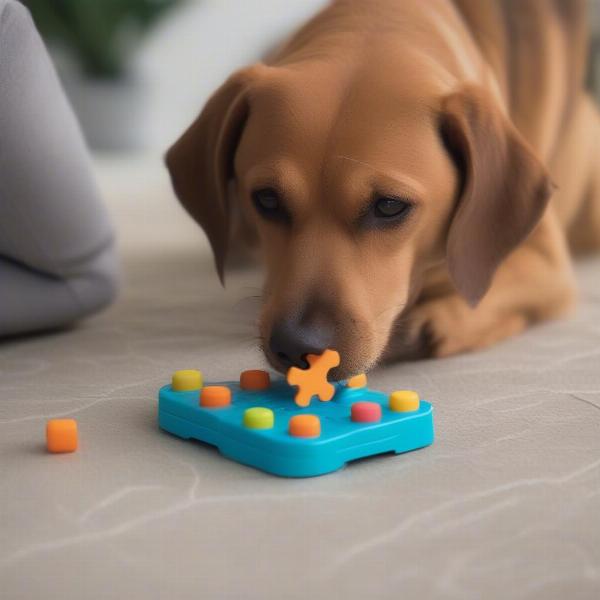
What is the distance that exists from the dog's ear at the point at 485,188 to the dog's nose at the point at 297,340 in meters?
0.42

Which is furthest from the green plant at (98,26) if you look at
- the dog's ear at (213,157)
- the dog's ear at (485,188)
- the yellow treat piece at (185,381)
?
the yellow treat piece at (185,381)

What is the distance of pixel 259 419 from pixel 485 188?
748 millimetres

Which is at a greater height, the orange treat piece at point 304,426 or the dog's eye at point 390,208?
the dog's eye at point 390,208

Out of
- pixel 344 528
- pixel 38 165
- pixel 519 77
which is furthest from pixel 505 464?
pixel 519 77

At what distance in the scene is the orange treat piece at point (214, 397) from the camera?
61.4 inches

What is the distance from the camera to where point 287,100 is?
6.12 feet

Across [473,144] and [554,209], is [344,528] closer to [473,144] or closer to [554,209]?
[473,144]

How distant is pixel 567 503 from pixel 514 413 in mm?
409

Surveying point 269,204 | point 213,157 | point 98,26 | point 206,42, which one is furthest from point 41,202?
point 206,42

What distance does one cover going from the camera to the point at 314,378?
1580 millimetres

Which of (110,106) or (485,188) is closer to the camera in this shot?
(485,188)

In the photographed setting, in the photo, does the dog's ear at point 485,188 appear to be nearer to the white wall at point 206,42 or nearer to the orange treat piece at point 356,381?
the orange treat piece at point 356,381

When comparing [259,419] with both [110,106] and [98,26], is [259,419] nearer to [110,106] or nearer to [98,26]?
[98,26]

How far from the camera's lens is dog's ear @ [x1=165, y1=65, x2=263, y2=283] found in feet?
6.64
